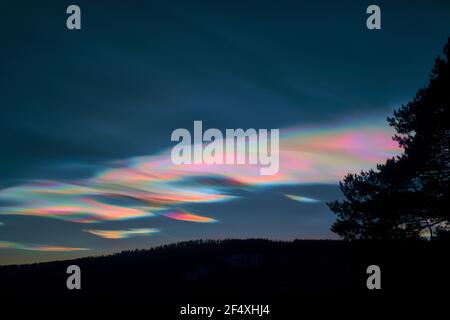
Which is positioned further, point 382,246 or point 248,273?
point 248,273

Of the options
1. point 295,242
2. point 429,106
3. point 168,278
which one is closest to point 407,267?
point 429,106

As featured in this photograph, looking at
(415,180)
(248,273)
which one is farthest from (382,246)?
(248,273)

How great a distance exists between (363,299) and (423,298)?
2467 millimetres

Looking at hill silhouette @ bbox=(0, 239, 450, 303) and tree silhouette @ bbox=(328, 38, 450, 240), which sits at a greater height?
tree silhouette @ bbox=(328, 38, 450, 240)

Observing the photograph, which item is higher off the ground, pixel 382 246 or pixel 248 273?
pixel 382 246

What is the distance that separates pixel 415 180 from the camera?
68.7ft

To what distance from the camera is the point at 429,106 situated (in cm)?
2017

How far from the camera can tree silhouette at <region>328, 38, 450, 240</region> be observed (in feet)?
65.4

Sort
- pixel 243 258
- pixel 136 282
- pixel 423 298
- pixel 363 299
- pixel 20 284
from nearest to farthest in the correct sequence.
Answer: pixel 423 298 → pixel 363 299 → pixel 243 258 → pixel 136 282 → pixel 20 284

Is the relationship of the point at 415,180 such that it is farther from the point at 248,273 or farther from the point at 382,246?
the point at 248,273

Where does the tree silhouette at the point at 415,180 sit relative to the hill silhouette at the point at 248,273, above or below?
above

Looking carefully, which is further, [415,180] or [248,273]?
[248,273]

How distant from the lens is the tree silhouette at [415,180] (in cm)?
1994
